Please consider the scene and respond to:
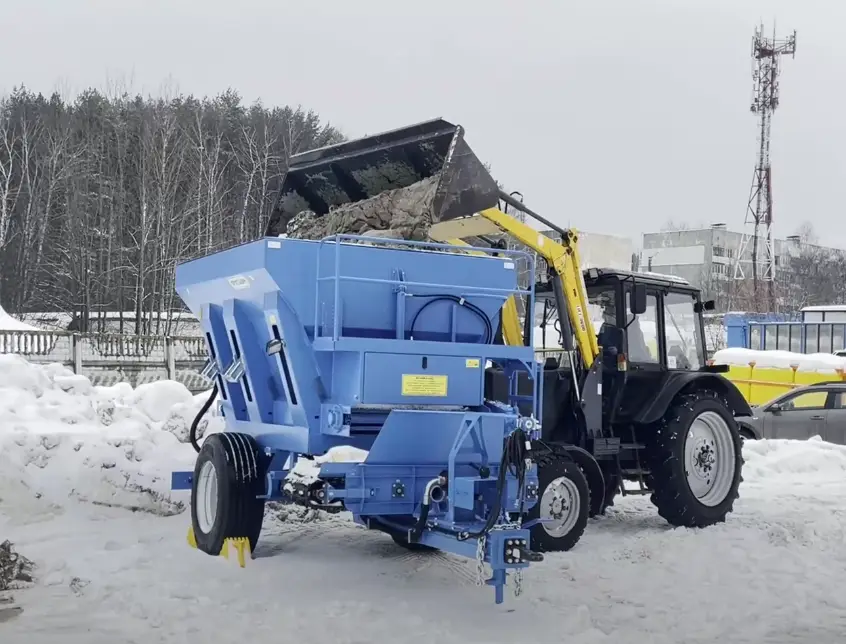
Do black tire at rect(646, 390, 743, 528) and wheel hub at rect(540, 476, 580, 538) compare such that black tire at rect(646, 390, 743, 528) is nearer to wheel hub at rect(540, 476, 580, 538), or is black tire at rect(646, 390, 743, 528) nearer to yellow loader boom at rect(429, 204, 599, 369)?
yellow loader boom at rect(429, 204, 599, 369)

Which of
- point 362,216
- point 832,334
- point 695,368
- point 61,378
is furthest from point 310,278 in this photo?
point 832,334

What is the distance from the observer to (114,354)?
73.5 feet

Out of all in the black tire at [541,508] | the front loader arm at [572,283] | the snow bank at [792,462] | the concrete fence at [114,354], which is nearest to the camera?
the black tire at [541,508]

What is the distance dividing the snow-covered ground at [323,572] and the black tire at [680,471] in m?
0.20

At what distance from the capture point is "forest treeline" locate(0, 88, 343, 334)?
34.9 meters

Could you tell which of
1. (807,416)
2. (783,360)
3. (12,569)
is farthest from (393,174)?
(783,360)

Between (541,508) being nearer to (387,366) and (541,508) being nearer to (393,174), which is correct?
(387,366)

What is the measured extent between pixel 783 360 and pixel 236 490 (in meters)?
15.3

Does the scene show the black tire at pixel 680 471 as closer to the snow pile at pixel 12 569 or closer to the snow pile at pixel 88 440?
the snow pile at pixel 88 440

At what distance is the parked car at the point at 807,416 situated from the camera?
14758 mm

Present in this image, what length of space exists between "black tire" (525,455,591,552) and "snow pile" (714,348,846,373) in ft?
42.0

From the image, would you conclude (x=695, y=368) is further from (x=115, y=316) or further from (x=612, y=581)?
(x=115, y=316)

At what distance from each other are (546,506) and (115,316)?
32550mm

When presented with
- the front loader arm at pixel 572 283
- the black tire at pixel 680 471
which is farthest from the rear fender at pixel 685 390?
the front loader arm at pixel 572 283
